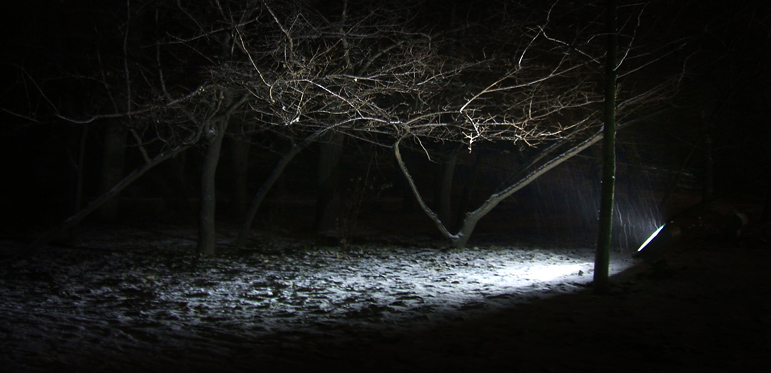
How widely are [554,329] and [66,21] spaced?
561 inches

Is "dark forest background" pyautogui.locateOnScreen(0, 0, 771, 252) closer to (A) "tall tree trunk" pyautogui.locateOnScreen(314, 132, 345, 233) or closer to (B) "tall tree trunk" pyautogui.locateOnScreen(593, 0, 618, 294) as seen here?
(A) "tall tree trunk" pyautogui.locateOnScreen(314, 132, 345, 233)

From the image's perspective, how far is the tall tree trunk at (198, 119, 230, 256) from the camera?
1136 centimetres

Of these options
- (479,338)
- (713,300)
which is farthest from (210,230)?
(713,300)

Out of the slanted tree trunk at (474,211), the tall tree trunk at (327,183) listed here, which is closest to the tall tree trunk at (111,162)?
the tall tree trunk at (327,183)

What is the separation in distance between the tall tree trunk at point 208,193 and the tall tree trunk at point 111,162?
606cm

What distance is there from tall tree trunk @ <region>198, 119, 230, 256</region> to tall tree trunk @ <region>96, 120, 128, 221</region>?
606cm

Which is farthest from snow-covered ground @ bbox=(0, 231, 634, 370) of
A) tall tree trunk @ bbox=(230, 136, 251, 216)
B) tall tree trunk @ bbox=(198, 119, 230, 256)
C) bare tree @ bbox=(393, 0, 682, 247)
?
tall tree trunk @ bbox=(230, 136, 251, 216)

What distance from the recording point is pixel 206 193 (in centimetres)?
1149

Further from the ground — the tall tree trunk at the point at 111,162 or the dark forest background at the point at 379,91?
the dark forest background at the point at 379,91

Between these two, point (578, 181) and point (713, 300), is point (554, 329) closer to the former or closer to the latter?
point (713, 300)

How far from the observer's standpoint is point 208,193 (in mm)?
11508

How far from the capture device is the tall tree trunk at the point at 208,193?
11359mm

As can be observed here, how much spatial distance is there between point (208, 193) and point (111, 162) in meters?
6.50

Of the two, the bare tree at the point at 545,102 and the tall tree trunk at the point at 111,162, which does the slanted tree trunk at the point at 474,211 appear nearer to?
the bare tree at the point at 545,102
